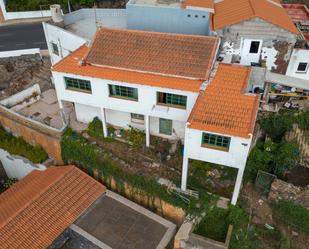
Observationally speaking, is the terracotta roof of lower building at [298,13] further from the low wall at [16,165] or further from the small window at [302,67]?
the low wall at [16,165]

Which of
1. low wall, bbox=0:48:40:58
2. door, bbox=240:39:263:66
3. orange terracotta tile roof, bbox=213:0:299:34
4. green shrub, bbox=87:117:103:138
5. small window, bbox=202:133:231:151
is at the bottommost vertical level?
green shrub, bbox=87:117:103:138

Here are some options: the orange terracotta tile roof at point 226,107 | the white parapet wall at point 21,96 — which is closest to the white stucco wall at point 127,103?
the orange terracotta tile roof at point 226,107

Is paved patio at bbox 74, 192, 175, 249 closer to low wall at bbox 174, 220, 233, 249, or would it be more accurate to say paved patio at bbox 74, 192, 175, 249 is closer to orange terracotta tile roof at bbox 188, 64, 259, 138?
low wall at bbox 174, 220, 233, 249

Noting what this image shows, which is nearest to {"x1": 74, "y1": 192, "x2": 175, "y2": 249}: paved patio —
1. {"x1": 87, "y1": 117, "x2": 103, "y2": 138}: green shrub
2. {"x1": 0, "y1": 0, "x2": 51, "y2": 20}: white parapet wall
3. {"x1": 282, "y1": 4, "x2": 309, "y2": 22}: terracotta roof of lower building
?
{"x1": 87, "y1": 117, "x2": 103, "y2": 138}: green shrub

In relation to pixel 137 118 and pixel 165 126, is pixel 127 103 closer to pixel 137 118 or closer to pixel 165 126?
pixel 137 118

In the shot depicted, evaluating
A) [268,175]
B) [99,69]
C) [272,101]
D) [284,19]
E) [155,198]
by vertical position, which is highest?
[284,19]

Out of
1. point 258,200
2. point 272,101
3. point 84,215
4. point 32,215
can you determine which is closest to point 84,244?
point 84,215

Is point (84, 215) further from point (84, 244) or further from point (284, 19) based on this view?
point (284, 19)
